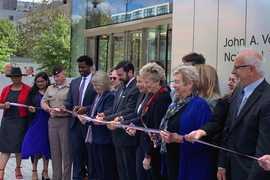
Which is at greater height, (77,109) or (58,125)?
(77,109)

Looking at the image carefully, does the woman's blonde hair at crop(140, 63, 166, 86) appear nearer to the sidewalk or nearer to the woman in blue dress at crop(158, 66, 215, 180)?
the woman in blue dress at crop(158, 66, 215, 180)

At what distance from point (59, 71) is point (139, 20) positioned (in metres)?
7.11

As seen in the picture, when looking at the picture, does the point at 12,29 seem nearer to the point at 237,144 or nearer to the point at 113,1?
the point at 113,1

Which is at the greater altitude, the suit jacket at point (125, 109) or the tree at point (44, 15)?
the tree at point (44, 15)

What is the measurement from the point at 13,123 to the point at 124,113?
10.6 feet

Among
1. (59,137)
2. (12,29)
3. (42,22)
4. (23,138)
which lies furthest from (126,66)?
(12,29)

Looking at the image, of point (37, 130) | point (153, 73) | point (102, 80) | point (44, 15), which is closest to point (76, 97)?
point (102, 80)

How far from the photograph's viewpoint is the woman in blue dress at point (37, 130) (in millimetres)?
7164

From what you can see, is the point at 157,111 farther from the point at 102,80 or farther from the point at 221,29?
the point at 221,29

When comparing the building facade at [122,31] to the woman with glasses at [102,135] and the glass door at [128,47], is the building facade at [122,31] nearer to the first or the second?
the glass door at [128,47]

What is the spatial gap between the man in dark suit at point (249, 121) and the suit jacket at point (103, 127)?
9.58 feet

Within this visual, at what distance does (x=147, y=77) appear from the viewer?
470 cm

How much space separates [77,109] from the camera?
253 inches

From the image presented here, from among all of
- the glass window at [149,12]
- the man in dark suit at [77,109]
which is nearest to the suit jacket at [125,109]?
the man in dark suit at [77,109]
